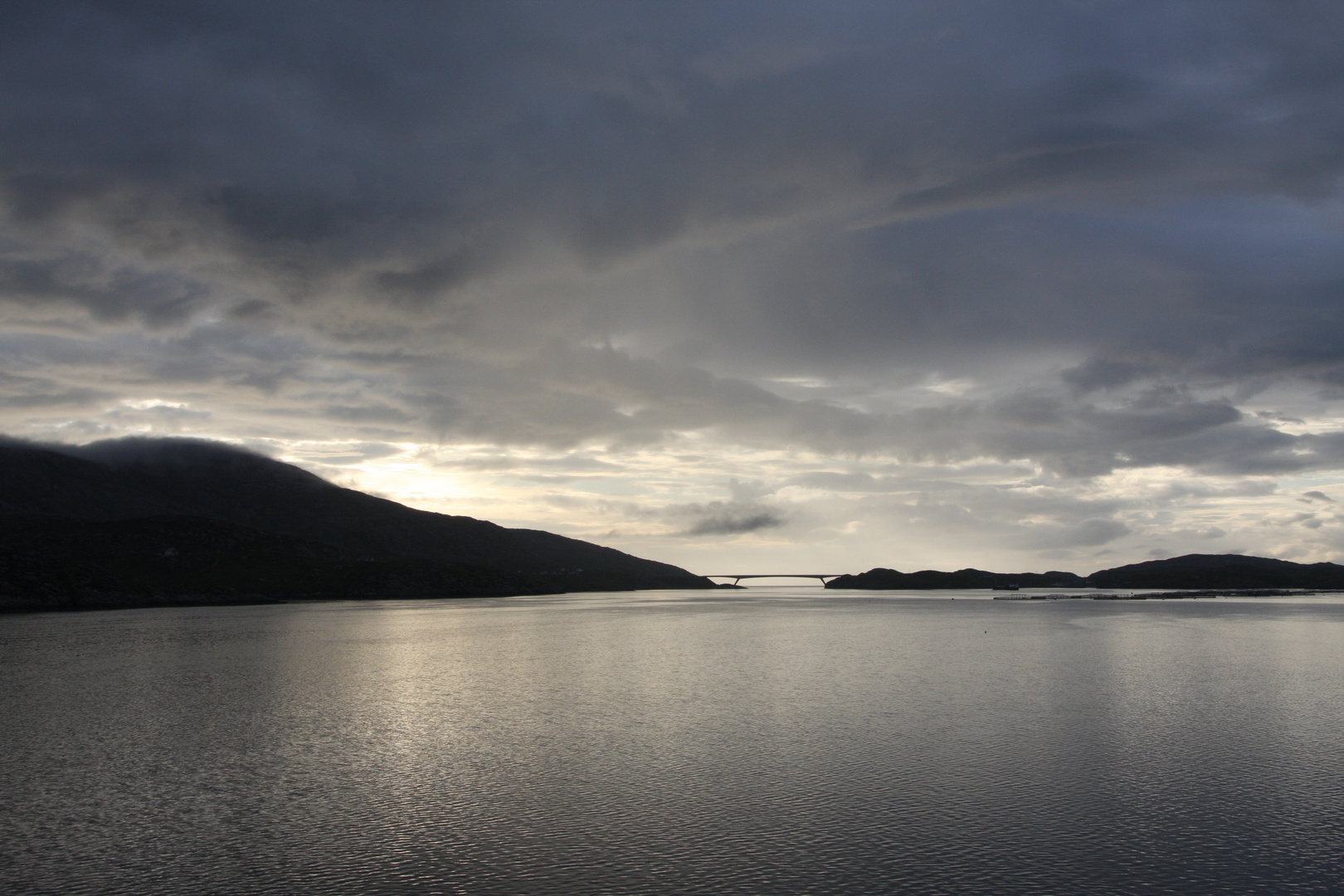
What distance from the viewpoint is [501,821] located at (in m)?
27.8

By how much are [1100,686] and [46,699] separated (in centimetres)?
6902

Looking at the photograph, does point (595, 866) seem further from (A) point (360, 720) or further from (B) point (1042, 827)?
(A) point (360, 720)

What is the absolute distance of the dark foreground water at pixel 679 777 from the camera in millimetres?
23062

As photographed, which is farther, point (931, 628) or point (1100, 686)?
point (931, 628)

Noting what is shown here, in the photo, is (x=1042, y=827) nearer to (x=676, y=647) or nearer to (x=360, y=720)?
(x=360, y=720)

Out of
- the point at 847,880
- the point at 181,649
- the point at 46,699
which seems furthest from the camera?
the point at 181,649

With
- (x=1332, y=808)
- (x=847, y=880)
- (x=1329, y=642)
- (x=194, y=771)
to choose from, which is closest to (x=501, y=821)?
(x=847, y=880)

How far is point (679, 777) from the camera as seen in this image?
3322cm

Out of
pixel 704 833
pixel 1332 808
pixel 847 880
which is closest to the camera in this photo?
pixel 847 880

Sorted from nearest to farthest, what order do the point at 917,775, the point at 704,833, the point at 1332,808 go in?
the point at 704,833 → the point at 1332,808 → the point at 917,775

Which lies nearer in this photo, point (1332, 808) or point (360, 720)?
point (1332, 808)

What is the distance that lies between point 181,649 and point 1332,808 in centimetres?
9714

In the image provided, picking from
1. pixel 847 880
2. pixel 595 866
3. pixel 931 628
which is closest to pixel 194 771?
pixel 595 866

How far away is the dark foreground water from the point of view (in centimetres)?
2306
